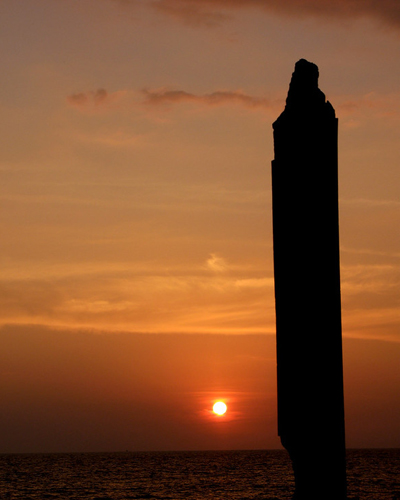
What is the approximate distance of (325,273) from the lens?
5.49 metres

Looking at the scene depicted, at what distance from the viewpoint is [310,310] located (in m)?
5.43

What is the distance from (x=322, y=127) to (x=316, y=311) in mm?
1466

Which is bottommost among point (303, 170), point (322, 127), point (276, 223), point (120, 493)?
point (120, 493)

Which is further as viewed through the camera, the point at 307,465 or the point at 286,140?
the point at 286,140

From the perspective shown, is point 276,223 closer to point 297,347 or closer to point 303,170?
point 303,170

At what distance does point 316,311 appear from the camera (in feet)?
17.8

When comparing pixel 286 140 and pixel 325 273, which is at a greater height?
pixel 286 140

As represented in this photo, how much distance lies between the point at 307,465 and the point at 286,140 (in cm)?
249

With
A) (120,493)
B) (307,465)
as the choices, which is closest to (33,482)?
(120,493)

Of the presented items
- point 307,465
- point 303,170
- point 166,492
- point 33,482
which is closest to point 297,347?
point 307,465

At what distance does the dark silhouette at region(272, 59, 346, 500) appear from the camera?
17.7ft

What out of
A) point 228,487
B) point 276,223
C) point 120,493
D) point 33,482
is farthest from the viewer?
point 33,482

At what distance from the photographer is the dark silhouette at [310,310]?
5383 millimetres

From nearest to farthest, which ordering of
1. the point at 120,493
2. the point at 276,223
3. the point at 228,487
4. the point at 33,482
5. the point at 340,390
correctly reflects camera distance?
the point at 340,390
the point at 276,223
the point at 120,493
the point at 228,487
the point at 33,482
